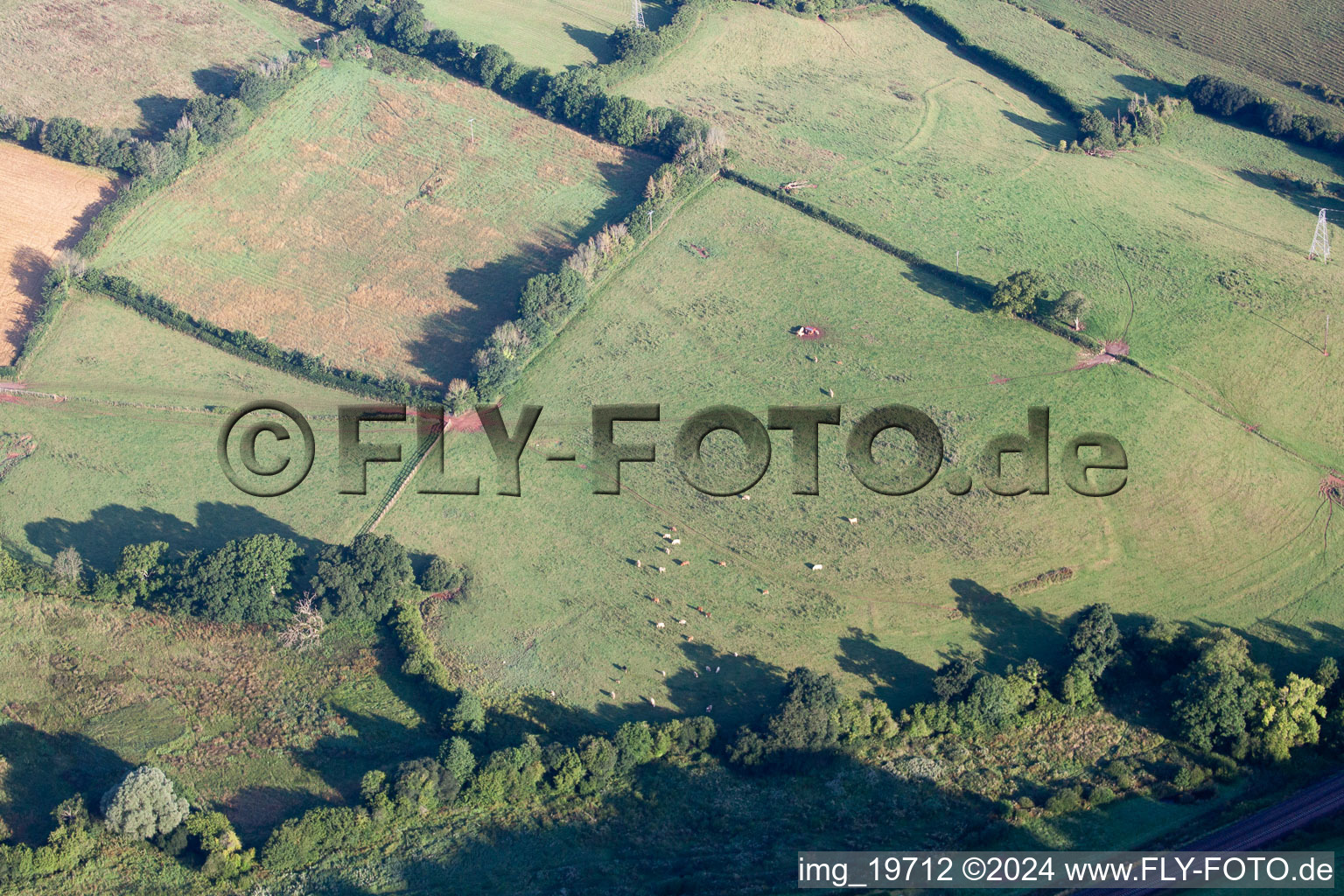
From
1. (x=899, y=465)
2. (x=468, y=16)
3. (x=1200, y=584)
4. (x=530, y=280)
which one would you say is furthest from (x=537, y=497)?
(x=468, y=16)

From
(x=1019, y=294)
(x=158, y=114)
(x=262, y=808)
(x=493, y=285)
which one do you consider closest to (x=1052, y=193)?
(x=1019, y=294)

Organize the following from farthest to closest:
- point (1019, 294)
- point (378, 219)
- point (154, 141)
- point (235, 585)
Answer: point (154, 141) → point (378, 219) → point (1019, 294) → point (235, 585)

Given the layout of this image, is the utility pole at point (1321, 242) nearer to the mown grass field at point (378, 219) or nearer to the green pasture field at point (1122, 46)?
the green pasture field at point (1122, 46)

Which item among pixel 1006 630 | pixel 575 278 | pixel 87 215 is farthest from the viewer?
pixel 87 215

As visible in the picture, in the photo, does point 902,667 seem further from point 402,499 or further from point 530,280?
point 530,280

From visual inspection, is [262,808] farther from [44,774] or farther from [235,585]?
[235,585]

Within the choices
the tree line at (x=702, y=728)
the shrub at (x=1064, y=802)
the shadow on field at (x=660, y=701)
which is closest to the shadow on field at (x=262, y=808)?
the tree line at (x=702, y=728)
